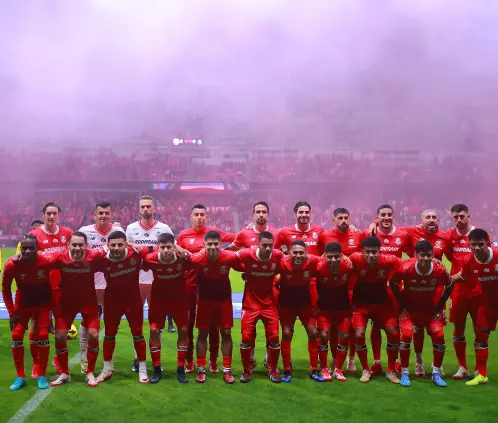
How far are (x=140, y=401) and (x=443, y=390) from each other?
303 centimetres

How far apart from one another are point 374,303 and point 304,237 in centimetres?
128

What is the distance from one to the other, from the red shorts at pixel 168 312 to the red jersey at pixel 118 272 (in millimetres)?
285

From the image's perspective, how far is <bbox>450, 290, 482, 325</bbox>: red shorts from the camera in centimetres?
617

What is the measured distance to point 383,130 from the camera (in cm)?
3516

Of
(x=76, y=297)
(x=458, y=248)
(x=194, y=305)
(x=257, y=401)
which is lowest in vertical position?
(x=257, y=401)

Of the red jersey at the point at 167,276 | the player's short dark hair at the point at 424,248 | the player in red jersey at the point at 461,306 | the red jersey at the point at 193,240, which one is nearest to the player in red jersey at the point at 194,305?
the red jersey at the point at 193,240

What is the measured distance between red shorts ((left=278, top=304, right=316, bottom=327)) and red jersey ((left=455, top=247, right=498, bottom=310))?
172 centimetres

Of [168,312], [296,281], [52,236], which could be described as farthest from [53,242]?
[296,281]

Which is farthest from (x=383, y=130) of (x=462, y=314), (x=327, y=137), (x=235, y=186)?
(x=462, y=314)

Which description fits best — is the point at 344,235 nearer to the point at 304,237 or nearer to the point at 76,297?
the point at 304,237

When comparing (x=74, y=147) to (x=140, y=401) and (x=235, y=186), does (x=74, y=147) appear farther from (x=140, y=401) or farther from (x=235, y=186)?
(x=140, y=401)

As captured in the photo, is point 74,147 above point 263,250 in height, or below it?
above

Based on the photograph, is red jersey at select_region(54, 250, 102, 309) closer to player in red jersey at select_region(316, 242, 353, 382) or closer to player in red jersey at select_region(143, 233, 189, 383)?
player in red jersey at select_region(143, 233, 189, 383)

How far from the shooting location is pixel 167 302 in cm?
592
